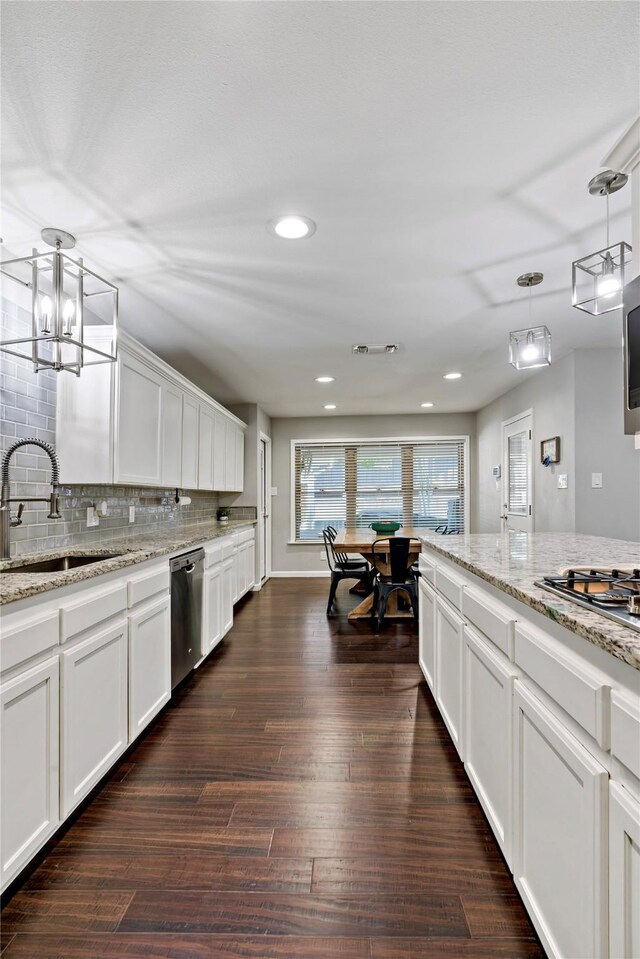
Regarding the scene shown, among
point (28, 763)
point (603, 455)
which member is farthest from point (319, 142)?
point (603, 455)

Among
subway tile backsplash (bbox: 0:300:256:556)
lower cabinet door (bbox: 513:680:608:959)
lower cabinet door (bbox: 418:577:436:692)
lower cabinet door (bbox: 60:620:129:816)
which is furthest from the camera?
lower cabinet door (bbox: 418:577:436:692)

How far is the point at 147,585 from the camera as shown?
2.42 metres

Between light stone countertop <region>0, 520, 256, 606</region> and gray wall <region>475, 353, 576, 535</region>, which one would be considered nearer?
light stone countertop <region>0, 520, 256, 606</region>

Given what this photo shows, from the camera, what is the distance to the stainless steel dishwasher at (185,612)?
9.29ft

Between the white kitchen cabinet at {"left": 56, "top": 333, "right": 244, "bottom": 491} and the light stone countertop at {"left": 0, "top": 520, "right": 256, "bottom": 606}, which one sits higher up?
the white kitchen cabinet at {"left": 56, "top": 333, "right": 244, "bottom": 491}

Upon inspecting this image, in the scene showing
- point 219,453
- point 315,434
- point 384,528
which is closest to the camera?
point 219,453

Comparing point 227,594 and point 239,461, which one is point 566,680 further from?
point 239,461

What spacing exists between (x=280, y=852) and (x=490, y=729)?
2.75ft

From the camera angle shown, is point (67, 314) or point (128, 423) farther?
point (128, 423)

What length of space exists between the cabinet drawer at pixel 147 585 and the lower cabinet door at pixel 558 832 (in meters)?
1.71

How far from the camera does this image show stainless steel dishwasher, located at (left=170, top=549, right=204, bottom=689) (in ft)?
9.29

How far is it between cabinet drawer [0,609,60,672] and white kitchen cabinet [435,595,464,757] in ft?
5.13

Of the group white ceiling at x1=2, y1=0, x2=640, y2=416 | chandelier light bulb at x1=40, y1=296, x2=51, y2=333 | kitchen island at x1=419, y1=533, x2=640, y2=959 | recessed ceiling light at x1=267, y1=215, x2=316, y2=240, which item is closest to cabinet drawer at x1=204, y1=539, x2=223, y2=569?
white ceiling at x1=2, y1=0, x2=640, y2=416

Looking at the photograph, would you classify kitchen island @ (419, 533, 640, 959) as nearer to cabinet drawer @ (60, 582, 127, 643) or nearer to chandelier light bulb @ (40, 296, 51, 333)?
cabinet drawer @ (60, 582, 127, 643)
